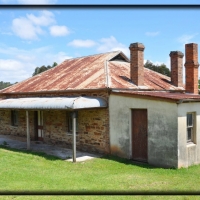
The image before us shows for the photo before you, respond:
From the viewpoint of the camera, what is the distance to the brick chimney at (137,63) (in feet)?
41.7

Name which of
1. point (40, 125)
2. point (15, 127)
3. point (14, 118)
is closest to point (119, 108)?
point (40, 125)

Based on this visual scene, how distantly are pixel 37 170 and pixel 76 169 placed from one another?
4.37ft

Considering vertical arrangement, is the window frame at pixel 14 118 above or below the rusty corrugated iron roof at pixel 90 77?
below

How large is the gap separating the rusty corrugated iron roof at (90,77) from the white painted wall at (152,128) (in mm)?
1228

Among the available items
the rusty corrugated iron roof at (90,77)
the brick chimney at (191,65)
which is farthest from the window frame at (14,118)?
the brick chimney at (191,65)

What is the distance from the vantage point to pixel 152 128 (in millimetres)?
9719

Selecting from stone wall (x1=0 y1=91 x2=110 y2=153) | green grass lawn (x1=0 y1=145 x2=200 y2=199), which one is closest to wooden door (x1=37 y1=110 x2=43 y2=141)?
stone wall (x1=0 y1=91 x2=110 y2=153)

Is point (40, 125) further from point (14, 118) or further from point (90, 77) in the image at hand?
point (90, 77)

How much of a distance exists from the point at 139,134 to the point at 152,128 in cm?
73

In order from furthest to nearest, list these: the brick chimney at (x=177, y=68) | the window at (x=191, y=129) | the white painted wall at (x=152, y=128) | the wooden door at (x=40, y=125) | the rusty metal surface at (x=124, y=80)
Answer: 1. the brick chimney at (x=177, y=68)
2. the wooden door at (x=40, y=125)
3. the rusty metal surface at (x=124, y=80)
4. the window at (x=191, y=129)
5. the white painted wall at (x=152, y=128)

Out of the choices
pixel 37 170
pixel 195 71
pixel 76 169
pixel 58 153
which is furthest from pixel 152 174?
pixel 195 71

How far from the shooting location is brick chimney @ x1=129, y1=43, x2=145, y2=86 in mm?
12711

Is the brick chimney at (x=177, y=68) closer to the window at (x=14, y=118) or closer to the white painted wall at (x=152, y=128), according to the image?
the white painted wall at (x=152, y=128)

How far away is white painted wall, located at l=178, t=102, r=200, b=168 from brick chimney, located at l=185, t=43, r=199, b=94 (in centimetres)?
496
